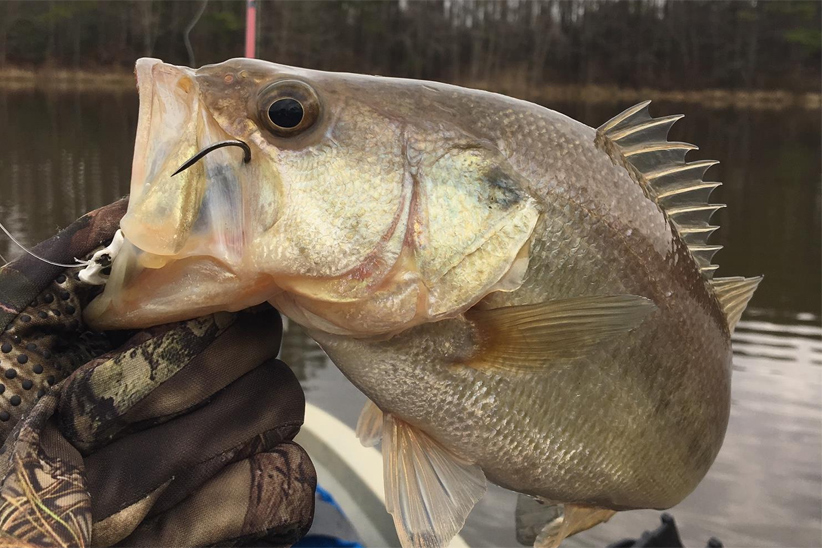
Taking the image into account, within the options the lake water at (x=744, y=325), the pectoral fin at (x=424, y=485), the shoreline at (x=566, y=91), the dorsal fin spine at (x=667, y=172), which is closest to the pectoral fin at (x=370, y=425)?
Result: the pectoral fin at (x=424, y=485)

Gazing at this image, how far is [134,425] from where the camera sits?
4.60 ft

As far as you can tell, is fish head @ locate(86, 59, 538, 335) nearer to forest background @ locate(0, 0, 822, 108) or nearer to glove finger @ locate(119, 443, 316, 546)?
glove finger @ locate(119, 443, 316, 546)

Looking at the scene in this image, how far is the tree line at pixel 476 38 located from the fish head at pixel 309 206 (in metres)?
31.1

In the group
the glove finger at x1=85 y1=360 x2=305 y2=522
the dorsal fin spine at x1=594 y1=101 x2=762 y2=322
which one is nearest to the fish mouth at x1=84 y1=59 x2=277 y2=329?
the glove finger at x1=85 y1=360 x2=305 y2=522

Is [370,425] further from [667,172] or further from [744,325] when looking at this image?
[744,325]

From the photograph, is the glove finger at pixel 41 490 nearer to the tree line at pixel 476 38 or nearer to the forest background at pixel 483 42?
the forest background at pixel 483 42

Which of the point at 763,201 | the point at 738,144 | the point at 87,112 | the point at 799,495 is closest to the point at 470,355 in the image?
the point at 799,495

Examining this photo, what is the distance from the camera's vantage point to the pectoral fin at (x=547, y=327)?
56.8 inches

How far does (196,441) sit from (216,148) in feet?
Answer: 1.85

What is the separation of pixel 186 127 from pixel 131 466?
610mm

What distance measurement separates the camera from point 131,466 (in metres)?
1.37

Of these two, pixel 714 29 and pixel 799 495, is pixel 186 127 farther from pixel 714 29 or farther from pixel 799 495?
pixel 714 29

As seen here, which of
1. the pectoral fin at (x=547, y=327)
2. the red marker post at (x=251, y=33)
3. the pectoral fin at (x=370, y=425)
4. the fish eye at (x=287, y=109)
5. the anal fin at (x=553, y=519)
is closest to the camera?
the fish eye at (x=287, y=109)

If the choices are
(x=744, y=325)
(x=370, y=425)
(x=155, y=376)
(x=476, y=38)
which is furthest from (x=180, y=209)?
(x=476, y=38)
